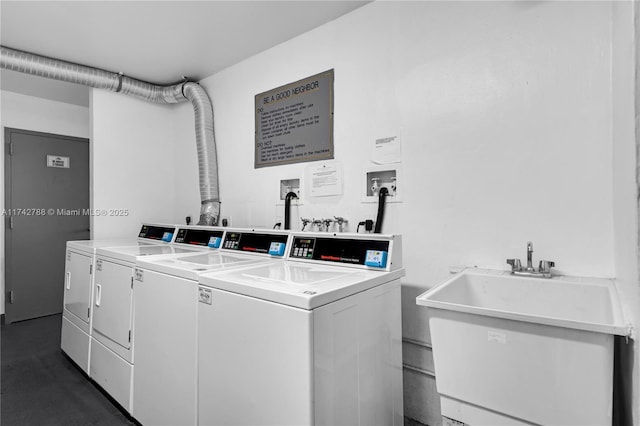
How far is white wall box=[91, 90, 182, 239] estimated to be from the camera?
3006 mm

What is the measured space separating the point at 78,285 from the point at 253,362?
1.95m

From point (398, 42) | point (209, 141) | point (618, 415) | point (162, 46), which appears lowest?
point (618, 415)

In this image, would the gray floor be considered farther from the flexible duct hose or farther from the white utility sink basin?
the white utility sink basin

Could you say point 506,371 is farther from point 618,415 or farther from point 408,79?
point 408,79

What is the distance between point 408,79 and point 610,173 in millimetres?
1033

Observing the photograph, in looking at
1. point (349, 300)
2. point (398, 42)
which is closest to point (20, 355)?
point (349, 300)

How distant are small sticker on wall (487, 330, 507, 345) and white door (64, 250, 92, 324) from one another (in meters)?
2.45

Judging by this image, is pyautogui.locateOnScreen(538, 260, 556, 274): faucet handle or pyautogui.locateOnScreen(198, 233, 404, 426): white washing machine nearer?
pyautogui.locateOnScreen(198, 233, 404, 426): white washing machine

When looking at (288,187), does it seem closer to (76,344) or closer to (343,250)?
(343,250)

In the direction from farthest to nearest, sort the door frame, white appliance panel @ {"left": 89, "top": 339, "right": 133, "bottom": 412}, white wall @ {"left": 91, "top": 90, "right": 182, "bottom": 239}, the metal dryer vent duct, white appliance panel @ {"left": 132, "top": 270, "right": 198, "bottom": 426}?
the door frame < white wall @ {"left": 91, "top": 90, "right": 182, "bottom": 239} < the metal dryer vent duct < white appliance panel @ {"left": 89, "top": 339, "right": 133, "bottom": 412} < white appliance panel @ {"left": 132, "top": 270, "right": 198, "bottom": 426}

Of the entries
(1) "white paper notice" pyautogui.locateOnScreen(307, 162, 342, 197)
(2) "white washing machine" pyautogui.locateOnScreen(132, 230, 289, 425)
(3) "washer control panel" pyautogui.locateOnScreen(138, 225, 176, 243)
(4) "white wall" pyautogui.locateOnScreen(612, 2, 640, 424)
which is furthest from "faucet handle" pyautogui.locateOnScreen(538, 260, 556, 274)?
(3) "washer control panel" pyautogui.locateOnScreen(138, 225, 176, 243)

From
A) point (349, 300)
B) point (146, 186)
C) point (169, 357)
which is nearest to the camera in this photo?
point (349, 300)

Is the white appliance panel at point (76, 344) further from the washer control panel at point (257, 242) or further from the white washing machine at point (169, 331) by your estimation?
A: the washer control panel at point (257, 242)

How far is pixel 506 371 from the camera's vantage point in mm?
1018
